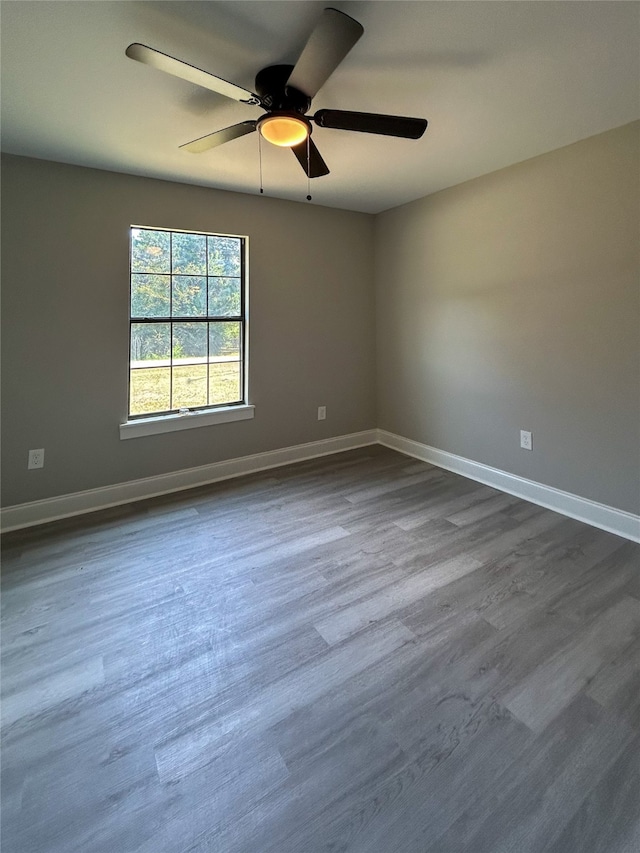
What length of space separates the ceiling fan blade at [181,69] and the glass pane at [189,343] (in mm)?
1918

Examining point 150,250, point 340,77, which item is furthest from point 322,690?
point 150,250

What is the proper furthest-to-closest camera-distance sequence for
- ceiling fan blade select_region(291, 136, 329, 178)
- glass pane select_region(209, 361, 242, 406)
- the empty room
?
1. glass pane select_region(209, 361, 242, 406)
2. ceiling fan blade select_region(291, 136, 329, 178)
3. the empty room

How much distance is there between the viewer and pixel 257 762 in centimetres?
128

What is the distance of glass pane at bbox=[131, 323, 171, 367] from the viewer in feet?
10.3

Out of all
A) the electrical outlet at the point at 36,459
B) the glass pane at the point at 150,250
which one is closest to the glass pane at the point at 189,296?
the glass pane at the point at 150,250

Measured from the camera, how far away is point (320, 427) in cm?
418

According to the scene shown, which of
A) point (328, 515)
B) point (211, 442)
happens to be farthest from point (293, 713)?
point (211, 442)

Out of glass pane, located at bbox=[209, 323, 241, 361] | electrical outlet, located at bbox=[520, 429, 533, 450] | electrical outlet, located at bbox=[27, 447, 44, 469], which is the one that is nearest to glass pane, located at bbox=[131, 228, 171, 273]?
glass pane, located at bbox=[209, 323, 241, 361]

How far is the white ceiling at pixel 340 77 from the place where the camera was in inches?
59.1

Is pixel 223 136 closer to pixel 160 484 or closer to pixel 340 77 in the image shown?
pixel 340 77

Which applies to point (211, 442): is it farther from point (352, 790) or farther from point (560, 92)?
point (560, 92)

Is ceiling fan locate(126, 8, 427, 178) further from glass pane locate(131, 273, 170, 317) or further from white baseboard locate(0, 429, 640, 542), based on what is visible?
white baseboard locate(0, 429, 640, 542)

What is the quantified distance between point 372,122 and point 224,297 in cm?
206

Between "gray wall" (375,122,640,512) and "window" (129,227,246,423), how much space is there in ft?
5.31
